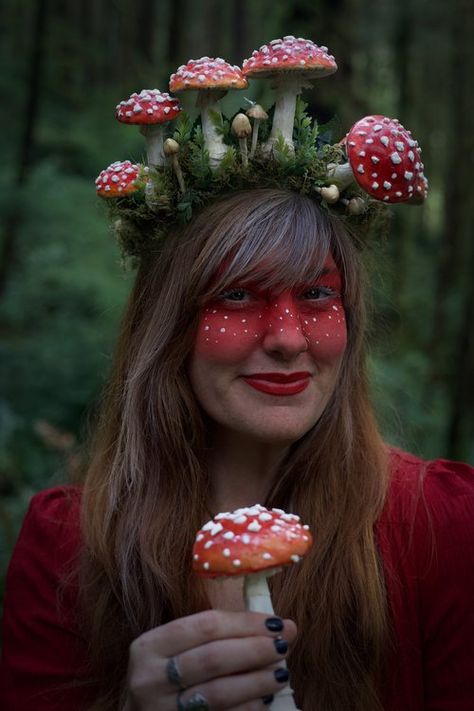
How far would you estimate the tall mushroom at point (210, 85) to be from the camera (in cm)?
204

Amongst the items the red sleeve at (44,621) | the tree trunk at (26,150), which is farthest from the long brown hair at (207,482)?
the tree trunk at (26,150)

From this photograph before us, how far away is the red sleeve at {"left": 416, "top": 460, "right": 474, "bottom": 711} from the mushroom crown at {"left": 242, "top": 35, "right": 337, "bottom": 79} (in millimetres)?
1287

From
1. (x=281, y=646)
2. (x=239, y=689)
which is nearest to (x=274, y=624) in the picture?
(x=281, y=646)

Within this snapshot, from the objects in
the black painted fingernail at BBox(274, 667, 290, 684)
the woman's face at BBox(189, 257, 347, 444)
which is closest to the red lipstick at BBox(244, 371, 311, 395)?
the woman's face at BBox(189, 257, 347, 444)

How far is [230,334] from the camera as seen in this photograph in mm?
2035

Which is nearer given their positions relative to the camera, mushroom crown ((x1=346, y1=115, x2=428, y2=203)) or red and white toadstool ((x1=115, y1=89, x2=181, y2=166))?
mushroom crown ((x1=346, y1=115, x2=428, y2=203))

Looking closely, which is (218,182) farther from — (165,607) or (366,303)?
(165,607)

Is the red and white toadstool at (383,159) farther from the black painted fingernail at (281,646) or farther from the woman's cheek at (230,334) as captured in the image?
the black painted fingernail at (281,646)

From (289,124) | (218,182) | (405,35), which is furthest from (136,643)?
(405,35)

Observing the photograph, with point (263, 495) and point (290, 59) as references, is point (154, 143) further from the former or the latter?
point (263, 495)

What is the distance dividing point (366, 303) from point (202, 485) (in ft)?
2.65

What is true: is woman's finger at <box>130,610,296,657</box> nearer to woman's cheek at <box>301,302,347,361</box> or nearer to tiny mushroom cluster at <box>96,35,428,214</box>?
woman's cheek at <box>301,302,347,361</box>

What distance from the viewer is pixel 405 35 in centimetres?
1296

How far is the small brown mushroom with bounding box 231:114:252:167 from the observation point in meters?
2.11
